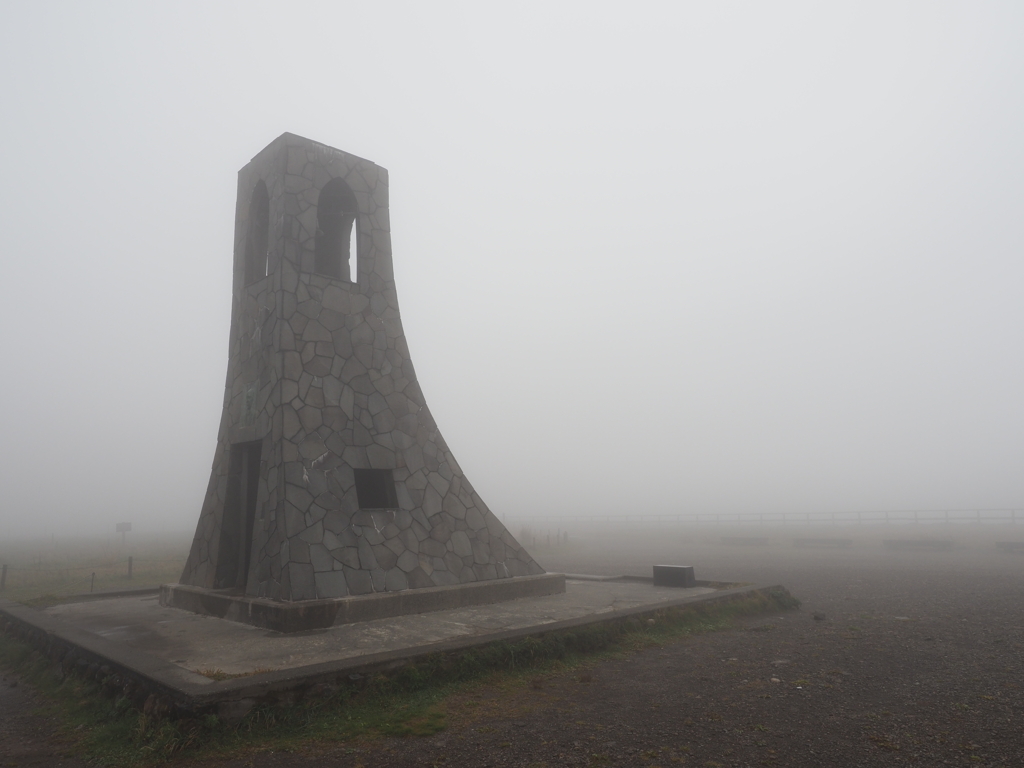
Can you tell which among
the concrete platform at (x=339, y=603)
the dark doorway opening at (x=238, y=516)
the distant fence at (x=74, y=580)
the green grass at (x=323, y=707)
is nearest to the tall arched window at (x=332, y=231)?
the dark doorway opening at (x=238, y=516)

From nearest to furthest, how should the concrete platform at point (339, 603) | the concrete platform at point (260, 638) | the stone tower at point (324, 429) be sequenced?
the concrete platform at point (260, 638) → the concrete platform at point (339, 603) → the stone tower at point (324, 429)

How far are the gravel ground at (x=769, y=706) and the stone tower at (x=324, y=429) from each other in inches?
114

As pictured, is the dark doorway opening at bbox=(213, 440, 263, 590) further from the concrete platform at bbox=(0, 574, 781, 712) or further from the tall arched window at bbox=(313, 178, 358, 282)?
the tall arched window at bbox=(313, 178, 358, 282)

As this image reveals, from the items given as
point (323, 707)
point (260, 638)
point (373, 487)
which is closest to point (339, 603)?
point (260, 638)

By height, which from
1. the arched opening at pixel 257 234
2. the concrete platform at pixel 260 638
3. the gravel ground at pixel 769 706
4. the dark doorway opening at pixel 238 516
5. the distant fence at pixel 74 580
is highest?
the arched opening at pixel 257 234

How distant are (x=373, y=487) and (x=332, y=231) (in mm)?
4024

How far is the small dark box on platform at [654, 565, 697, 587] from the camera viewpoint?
10.7 m

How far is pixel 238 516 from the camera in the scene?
29.8 feet

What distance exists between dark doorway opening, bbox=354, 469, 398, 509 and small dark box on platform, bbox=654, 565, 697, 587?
480 centimetres

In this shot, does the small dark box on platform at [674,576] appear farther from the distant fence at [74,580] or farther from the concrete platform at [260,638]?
the distant fence at [74,580]

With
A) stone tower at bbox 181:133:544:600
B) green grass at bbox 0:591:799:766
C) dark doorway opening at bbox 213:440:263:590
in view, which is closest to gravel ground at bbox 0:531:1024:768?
green grass at bbox 0:591:799:766

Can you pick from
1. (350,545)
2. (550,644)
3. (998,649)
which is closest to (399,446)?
(350,545)

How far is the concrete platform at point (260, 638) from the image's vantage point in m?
4.79

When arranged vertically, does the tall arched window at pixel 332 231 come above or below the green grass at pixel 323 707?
above
